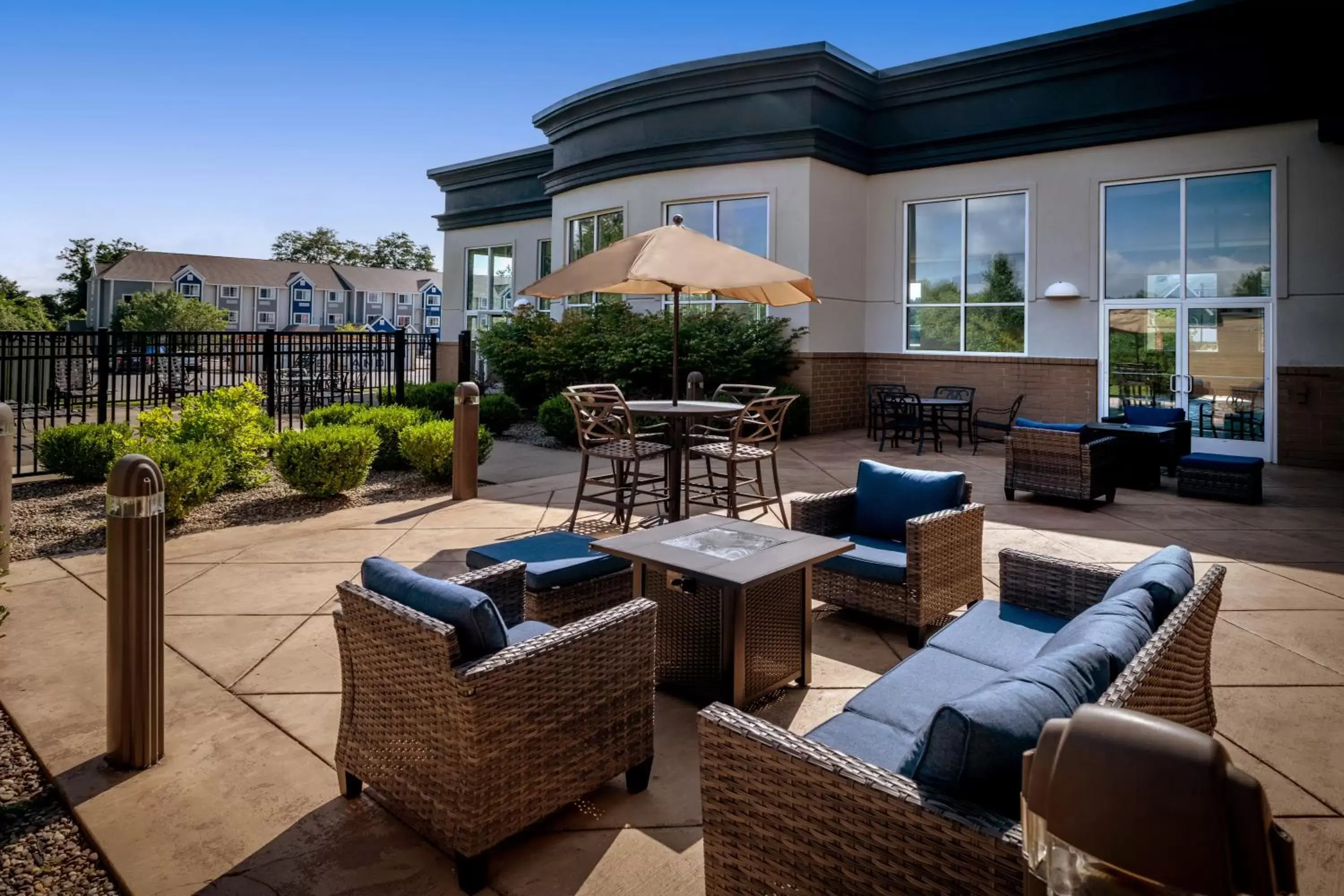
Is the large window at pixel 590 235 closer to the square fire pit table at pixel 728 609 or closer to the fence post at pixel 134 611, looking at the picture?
the square fire pit table at pixel 728 609

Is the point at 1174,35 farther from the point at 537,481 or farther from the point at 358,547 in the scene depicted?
the point at 358,547

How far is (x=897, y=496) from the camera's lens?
484cm

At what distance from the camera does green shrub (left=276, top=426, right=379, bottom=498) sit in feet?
23.6

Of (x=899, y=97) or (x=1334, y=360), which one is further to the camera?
(x=899, y=97)

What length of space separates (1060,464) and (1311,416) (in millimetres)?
6020

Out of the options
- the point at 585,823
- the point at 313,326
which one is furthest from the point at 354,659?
the point at 313,326

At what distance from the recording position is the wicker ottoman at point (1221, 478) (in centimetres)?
814

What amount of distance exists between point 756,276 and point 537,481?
3.88 m

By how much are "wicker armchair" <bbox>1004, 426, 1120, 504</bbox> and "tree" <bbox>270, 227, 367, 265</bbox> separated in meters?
74.0

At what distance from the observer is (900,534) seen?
191 inches

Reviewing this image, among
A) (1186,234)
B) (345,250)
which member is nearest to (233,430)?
(1186,234)

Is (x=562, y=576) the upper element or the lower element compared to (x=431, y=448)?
lower

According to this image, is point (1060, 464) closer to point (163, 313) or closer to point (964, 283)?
point (964, 283)

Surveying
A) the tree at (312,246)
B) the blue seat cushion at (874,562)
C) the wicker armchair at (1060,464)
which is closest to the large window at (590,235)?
the wicker armchair at (1060,464)
